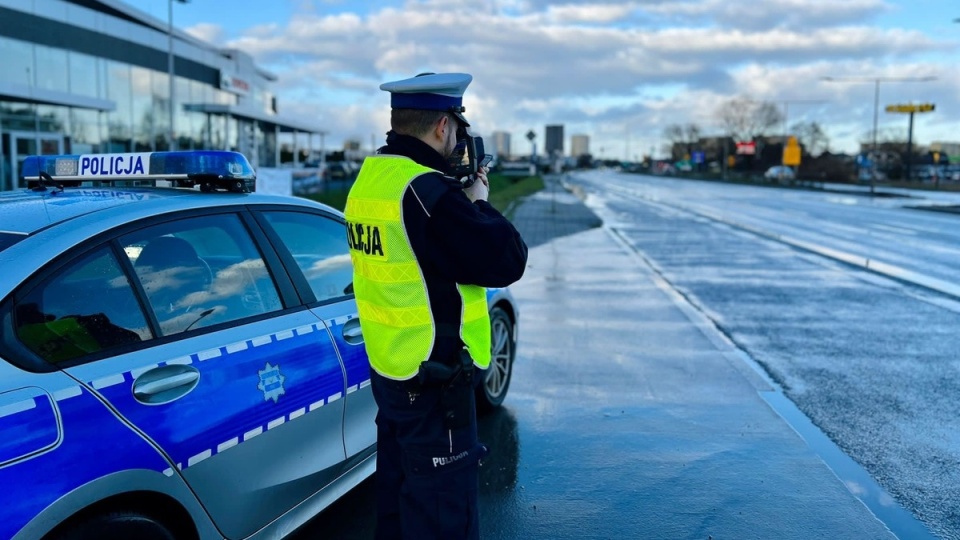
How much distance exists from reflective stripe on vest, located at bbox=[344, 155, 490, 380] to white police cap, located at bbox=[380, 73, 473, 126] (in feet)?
0.59

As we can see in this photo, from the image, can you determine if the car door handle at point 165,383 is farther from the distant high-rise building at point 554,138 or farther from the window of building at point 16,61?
the window of building at point 16,61

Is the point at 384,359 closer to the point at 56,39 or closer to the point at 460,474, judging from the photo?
the point at 460,474

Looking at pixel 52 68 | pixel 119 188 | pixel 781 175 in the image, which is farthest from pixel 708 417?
pixel 781 175

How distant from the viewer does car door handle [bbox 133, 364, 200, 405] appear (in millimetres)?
2389

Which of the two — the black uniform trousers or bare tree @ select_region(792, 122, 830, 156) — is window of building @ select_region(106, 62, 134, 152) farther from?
bare tree @ select_region(792, 122, 830, 156)

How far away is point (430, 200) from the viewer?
226 centimetres

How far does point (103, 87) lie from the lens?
1432 inches

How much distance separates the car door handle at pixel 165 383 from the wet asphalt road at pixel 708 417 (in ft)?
4.14

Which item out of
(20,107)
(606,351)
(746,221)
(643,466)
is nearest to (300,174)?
(20,107)

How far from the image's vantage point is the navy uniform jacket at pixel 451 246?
226 centimetres

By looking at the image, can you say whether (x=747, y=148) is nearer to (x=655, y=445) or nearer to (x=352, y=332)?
(x=655, y=445)

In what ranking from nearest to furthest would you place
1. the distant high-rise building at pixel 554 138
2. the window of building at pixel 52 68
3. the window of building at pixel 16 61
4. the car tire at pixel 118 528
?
1. the car tire at pixel 118 528
2. the window of building at pixel 16 61
3. the distant high-rise building at pixel 554 138
4. the window of building at pixel 52 68

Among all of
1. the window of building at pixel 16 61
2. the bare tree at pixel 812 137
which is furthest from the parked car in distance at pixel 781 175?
the window of building at pixel 16 61

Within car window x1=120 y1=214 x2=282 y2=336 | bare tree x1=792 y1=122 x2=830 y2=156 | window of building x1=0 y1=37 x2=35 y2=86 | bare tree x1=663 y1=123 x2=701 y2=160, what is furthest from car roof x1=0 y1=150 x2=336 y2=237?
bare tree x1=663 y1=123 x2=701 y2=160
